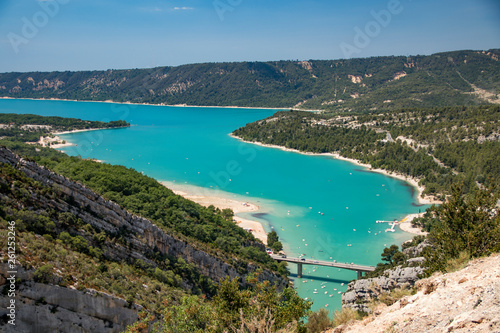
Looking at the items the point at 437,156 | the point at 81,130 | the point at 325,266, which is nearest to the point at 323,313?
the point at 325,266

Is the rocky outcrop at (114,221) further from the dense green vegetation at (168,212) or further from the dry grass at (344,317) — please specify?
the dry grass at (344,317)

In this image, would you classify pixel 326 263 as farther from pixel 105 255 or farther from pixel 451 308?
pixel 451 308

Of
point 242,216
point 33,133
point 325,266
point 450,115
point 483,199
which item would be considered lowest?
point 325,266

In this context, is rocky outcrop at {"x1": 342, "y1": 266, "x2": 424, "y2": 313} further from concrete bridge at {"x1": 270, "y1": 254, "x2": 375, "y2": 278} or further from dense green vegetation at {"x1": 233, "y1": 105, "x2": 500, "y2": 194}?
dense green vegetation at {"x1": 233, "y1": 105, "x2": 500, "y2": 194}

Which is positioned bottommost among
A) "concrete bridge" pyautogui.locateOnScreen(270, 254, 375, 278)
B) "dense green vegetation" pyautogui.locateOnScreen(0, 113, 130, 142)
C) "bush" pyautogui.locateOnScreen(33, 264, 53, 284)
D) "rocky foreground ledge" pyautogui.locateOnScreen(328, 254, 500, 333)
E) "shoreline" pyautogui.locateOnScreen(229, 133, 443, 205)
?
"concrete bridge" pyautogui.locateOnScreen(270, 254, 375, 278)

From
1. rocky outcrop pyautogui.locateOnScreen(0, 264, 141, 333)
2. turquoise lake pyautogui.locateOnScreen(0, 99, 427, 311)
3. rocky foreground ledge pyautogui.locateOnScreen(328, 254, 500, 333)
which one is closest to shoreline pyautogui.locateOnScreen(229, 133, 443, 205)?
turquoise lake pyautogui.locateOnScreen(0, 99, 427, 311)

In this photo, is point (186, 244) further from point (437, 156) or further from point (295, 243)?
point (437, 156)
